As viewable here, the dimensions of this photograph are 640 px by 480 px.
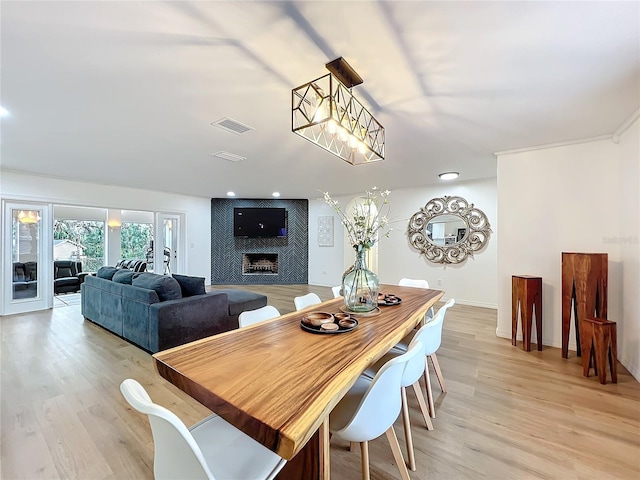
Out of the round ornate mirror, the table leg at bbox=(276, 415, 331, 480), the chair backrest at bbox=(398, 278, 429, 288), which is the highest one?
the round ornate mirror

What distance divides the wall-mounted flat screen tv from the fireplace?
2.08 feet

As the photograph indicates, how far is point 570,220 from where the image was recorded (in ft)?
9.91

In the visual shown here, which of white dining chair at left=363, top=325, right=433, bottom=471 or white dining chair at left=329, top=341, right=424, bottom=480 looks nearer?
white dining chair at left=329, top=341, right=424, bottom=480

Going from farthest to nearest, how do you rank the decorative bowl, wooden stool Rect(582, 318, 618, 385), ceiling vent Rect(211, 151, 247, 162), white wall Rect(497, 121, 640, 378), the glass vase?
ceiling vent Rect(211, 151, 247, 162)
white wall Rect(497, 121, 640, 378)
wooden stool Rect(582, 318, 618, 385)
the glass vase
the decorative bowl

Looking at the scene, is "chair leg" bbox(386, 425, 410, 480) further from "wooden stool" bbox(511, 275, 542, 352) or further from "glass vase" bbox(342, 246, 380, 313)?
"wooden stool" bbox(511, 275, 542, 352)

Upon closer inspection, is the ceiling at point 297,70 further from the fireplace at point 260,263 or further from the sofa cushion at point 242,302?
the fireplace at point 260,263

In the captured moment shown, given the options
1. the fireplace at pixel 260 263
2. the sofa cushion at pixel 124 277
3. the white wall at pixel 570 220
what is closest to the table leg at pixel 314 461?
the white wall at pixel 570 220

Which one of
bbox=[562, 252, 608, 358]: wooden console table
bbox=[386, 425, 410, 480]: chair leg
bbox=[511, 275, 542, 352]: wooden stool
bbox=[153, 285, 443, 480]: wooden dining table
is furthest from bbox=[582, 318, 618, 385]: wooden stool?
bbox=[386, 425, 410, 480]: chair leg

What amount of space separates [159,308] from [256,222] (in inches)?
184

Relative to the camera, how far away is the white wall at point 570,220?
2523 mm

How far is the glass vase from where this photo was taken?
1.92 m

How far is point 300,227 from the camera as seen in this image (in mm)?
7461

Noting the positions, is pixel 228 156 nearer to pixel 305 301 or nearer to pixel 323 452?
pixel 305 301

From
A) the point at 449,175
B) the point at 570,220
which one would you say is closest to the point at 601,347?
the point at 570,220
